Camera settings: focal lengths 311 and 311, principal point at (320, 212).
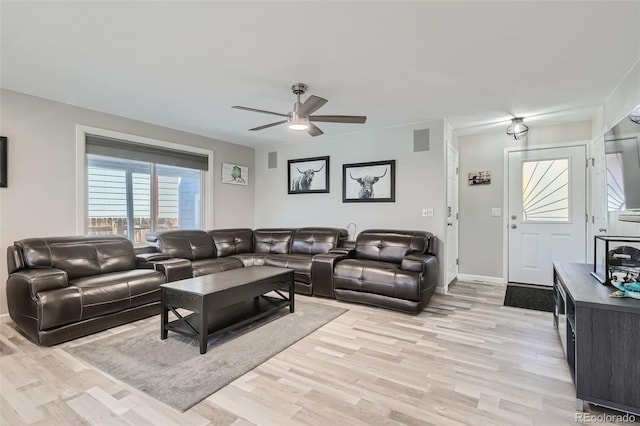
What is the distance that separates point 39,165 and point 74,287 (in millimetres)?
1702

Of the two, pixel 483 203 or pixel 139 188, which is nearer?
pixel 139 188

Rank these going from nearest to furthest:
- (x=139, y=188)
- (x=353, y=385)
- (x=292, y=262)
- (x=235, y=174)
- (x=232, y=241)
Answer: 1. (x=353, y=385)
2. (x=292, y=262)
3. (x=139, y=188)
4. (x=232, y=241)
5. (x=235, y=174)

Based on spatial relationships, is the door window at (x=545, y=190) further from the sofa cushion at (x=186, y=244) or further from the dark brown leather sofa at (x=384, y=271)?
the sofa cushion at (x=186, y=244)

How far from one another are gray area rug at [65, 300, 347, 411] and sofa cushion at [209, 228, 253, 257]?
6.16 ft

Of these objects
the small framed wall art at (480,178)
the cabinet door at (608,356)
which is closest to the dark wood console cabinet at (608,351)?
the cabinet door at (608,356)

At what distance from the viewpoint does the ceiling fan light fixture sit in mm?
3027

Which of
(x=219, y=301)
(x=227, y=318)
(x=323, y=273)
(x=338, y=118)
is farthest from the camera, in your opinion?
(x=323, y=273)

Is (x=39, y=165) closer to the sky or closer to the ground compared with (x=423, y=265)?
closer to the sky

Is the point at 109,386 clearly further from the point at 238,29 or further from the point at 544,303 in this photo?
the point at 544,303

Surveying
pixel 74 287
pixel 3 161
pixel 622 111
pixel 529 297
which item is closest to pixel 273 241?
pixel 74 287

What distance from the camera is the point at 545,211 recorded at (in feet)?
15.0

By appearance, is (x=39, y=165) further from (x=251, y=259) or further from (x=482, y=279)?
(x=482, y=279)

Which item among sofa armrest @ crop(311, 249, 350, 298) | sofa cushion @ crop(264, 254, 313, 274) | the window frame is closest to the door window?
sofa armrest @ crop(311, 249, 350, 298)

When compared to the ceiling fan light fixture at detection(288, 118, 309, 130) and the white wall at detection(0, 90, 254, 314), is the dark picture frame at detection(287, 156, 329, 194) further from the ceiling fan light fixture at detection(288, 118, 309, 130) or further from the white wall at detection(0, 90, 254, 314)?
the white wall at detection(0, 90, 254, 314)
